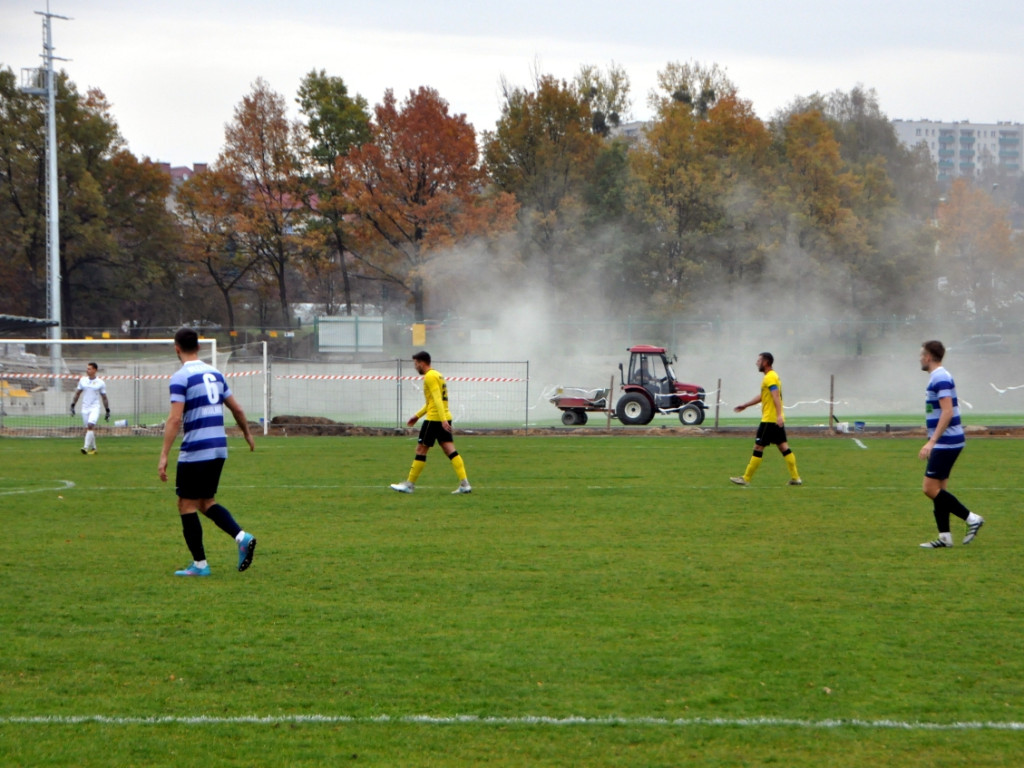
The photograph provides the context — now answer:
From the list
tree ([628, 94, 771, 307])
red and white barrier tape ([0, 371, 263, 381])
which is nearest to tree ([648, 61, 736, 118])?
tree ([628, 94, 771, 307])

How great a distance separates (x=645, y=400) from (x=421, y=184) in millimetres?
21343

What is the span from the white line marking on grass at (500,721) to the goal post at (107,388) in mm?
19272

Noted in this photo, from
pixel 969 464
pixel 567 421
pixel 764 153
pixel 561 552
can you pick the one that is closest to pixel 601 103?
pixel 764 153

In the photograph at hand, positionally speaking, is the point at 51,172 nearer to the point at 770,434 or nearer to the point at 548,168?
the point at 548,168

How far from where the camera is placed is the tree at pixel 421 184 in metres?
45.0

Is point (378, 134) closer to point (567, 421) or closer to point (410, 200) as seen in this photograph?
point (410, 200)

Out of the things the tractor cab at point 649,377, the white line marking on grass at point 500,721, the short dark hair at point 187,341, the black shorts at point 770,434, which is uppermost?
the short dark hair at point 187,341

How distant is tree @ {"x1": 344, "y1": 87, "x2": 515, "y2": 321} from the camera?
44969 millimetres

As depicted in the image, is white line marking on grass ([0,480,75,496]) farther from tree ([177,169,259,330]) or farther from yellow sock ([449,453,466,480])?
tree ([177,169,259,330])

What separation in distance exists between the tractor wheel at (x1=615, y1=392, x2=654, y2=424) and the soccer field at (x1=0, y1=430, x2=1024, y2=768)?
15111mm

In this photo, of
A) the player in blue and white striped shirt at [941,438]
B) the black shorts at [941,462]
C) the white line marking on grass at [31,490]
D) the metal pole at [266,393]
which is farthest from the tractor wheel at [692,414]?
the black shorts at [941,462]

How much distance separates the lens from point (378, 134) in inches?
1815

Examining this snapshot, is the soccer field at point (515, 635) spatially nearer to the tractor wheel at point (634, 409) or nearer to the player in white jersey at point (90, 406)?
the player in white jersey at point (90, 406)

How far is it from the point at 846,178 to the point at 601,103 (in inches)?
560
